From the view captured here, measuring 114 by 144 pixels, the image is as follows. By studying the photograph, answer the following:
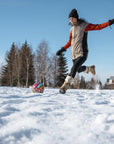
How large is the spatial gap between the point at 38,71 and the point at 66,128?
75.5 ft

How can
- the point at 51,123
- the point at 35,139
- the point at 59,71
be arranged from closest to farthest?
the point at 35,139 < the point at 51,123 < the point at 59,71

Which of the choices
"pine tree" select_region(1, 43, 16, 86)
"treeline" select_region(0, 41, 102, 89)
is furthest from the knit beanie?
"pine tree" select_region(1, 43, 16, 86)

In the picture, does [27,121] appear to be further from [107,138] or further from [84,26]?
[84,26]

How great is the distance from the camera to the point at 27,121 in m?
1.47

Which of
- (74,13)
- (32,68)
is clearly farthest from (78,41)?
(32,68)

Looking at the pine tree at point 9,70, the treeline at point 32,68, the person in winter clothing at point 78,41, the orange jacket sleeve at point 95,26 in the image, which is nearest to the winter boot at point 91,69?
the person in winter clothing at point 78,41

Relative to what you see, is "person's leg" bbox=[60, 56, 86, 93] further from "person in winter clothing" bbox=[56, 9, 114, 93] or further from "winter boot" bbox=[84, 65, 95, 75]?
"winter boot" bbox=[84, 65, 95, 75]

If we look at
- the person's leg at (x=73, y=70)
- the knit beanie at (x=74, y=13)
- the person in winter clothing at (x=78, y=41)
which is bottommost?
the person's leg at (x=73, y=70)

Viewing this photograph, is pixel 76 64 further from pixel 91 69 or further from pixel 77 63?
pixel 91 69

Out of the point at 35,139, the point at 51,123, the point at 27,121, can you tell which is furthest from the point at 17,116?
the point at 35,139

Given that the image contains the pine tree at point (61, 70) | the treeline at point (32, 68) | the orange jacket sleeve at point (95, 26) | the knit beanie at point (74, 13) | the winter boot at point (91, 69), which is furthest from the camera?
the pine tree at point (61, 70)

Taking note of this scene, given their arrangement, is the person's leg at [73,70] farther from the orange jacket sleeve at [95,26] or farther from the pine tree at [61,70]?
the pine tree at [61,70]

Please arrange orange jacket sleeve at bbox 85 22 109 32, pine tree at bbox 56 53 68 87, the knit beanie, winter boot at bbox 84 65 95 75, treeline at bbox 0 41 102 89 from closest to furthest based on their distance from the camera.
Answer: orange jacket sleeve at bbox 85 22 109 32
the knit beanie
winter boot at bbox 84 65 95 75
treeline at bbox 0 41 102 89
pine tree at bbox 56 53 68 87

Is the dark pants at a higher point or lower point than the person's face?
lower
